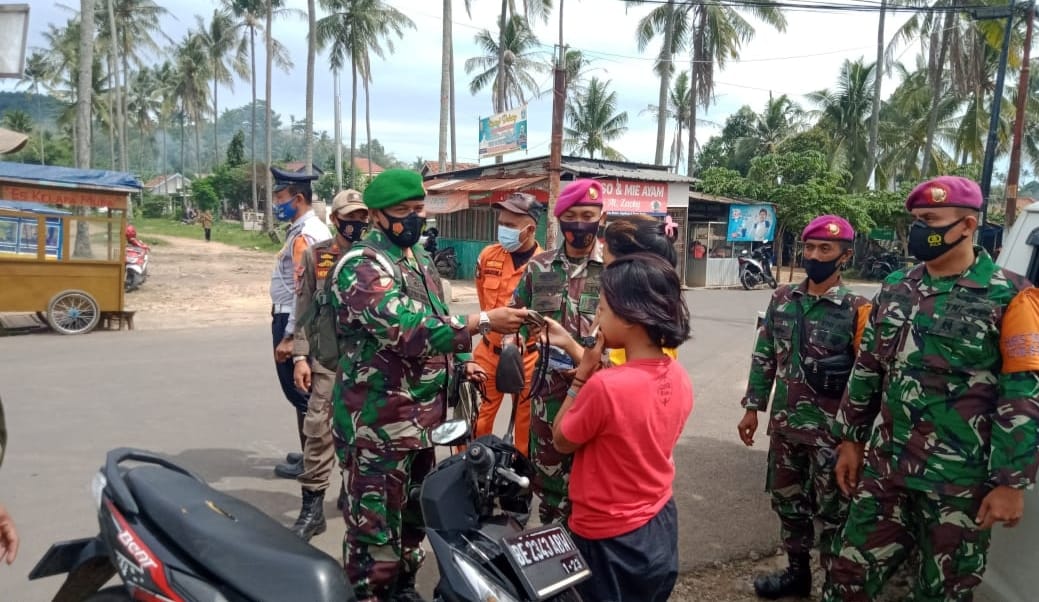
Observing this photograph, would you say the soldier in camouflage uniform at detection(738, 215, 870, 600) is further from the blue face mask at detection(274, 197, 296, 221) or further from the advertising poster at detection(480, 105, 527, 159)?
the advertising poster at detection(480, 105, 527, 159)

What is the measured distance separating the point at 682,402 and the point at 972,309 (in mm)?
1055

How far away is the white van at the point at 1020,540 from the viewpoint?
2225mm

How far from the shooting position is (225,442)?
16.7 ft

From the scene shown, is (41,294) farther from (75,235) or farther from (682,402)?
(682,402)

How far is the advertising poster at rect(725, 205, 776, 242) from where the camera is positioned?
2073cm

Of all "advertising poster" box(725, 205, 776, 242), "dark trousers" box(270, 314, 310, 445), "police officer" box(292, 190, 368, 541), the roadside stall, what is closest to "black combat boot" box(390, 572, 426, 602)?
"police officer" box(292, 190, 368, 541)

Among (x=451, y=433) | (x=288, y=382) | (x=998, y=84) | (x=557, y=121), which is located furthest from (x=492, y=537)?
(x=998, y=84)

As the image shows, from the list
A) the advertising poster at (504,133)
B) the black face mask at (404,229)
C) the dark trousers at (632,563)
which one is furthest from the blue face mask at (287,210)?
the advertising poster at (504,133)

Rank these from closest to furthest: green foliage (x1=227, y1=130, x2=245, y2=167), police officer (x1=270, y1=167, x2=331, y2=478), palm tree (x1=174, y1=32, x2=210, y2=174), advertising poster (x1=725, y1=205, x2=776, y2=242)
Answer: police officer (x1=270, y1=167, x2=331, y2=478)
advertising poster (x1=725, y1=205, x2=776, y2=242)
palm tree (x1=174, y1=32, x2=210, y2=174)
green foliage (x1=227, y1=130, x2=245, y2=167)

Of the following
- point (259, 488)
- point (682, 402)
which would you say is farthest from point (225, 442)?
point (682, 402)

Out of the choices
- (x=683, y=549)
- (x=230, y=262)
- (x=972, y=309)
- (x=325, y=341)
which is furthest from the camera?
(x=230, y=262)

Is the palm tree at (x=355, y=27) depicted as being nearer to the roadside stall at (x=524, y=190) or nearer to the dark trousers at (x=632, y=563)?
the roadside stall at (x=524, y=190)

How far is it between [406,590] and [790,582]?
5.64ft

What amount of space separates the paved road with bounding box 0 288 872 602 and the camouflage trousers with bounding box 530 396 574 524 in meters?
0.71
